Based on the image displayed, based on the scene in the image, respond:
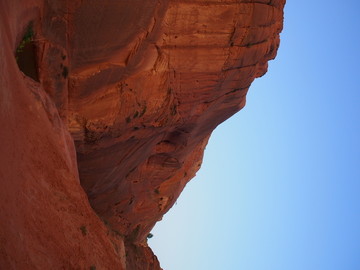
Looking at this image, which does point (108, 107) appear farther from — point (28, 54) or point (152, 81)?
point (28, 54)

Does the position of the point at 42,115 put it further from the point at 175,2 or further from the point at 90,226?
the point at 175,2

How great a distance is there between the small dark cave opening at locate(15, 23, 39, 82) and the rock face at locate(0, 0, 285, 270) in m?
0.19

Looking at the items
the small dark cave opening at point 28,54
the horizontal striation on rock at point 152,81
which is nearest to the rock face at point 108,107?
the horizontal striation on rock at point 152,81

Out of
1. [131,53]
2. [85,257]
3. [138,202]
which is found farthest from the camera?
[138,202]

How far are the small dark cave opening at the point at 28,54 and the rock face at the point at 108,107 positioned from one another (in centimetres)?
19

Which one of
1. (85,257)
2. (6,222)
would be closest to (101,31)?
(85,257)

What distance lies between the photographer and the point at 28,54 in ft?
50.4

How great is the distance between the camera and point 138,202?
98.1 feet

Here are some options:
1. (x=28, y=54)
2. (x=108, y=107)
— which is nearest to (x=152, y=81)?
(x=108, y=107)

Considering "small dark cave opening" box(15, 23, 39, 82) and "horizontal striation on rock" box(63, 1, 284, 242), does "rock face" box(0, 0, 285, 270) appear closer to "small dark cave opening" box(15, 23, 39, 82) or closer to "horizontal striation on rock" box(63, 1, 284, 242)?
"horizontal striation on rock" box(63, 1, 284, 242)

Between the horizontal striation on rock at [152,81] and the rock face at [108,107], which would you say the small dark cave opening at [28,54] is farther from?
the horizontal striation on rock at [152,81]

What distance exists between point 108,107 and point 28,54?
4446mm

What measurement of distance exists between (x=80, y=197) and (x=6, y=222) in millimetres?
4013

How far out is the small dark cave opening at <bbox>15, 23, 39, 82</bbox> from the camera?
14781 millimetres
